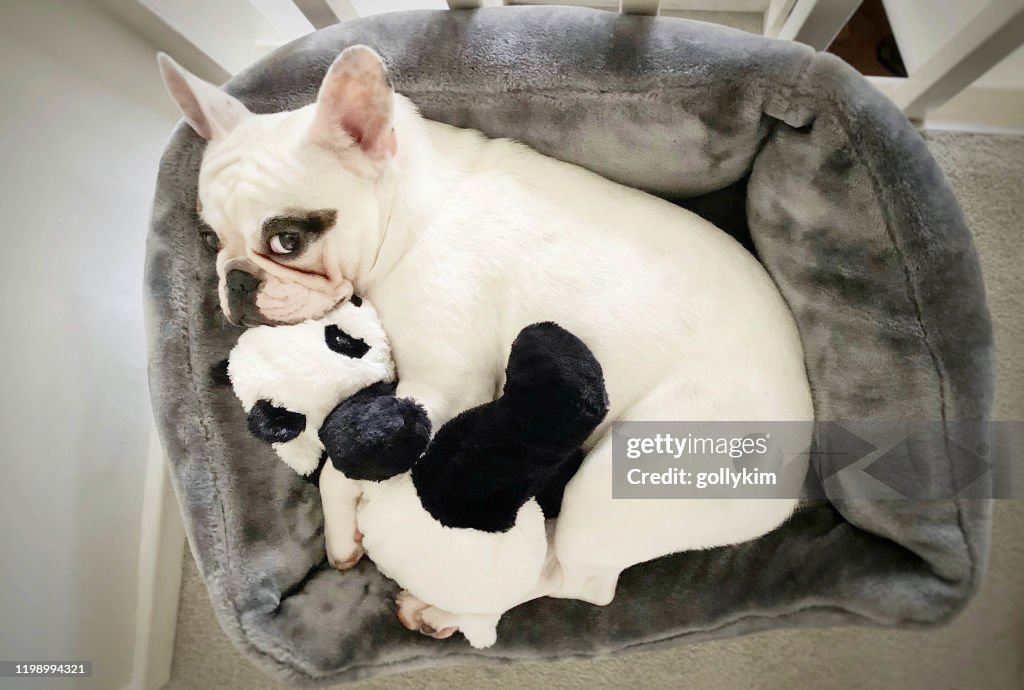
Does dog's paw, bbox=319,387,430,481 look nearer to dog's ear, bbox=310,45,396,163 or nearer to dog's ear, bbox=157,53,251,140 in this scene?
dog's ear, bbox=310,45,396,163

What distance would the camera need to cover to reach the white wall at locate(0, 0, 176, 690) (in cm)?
112

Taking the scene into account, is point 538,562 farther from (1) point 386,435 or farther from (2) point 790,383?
(2) point 790,383

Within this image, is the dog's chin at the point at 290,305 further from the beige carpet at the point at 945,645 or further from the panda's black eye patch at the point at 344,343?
the beige carpet at the point at 945,645

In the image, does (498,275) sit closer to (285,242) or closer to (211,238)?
(285,242)

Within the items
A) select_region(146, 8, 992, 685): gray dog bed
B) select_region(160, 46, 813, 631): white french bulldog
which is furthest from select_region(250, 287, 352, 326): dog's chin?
select_region(146, 8, 992, 685): gray dog bed

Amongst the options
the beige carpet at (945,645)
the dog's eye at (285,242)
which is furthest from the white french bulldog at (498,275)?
the beige carpet at (945,645)

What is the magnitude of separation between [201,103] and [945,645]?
1.66 meters

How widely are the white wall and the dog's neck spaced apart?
1.94 ft

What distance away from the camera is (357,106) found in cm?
90

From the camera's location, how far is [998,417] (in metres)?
1.37

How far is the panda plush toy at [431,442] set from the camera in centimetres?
88

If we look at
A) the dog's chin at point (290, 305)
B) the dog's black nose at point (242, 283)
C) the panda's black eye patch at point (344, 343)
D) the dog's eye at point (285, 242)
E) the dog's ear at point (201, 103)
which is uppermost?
the dog's ear at point (201, 103)

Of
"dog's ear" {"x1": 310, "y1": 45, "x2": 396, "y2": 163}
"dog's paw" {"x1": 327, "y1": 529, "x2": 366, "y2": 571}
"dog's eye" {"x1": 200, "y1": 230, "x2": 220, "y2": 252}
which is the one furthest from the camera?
"dog's paw" {"x1": 327, "y1": 529, "x2": 366, "y2": 571}

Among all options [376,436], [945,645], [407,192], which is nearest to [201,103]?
[407,192]
